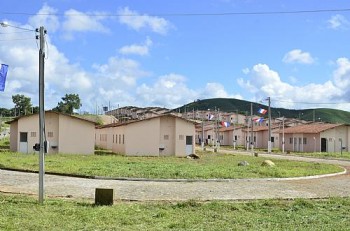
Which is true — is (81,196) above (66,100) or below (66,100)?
below

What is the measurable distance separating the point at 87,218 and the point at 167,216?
2035 millimetres

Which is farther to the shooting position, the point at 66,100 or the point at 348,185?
the point at 66,100

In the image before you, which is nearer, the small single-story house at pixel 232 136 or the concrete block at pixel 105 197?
the concrete block at pixel 105 197

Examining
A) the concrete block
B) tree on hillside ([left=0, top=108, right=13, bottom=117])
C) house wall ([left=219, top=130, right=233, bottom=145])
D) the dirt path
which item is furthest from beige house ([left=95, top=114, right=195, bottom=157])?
tree on hillside ([left=0, top=108, right=13, bottom=117])

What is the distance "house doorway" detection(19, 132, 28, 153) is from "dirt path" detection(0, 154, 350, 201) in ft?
74.6

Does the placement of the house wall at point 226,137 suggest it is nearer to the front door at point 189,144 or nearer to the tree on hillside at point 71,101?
the tree on hillside at point 71,101

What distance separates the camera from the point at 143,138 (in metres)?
49.2

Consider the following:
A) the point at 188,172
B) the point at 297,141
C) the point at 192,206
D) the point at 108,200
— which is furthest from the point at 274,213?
the point at 297,141

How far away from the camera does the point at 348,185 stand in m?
22.5

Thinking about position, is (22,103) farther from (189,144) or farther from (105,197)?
(105,197)

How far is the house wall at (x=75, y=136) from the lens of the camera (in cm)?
4706

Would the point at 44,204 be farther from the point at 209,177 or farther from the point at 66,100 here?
the point at 66,100

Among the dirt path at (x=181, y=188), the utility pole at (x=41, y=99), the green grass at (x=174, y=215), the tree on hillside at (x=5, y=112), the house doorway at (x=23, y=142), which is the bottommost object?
the dirt path at (x=181, y=188)

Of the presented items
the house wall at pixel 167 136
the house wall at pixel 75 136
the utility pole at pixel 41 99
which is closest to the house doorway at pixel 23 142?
the house wall at pixel 75 136
